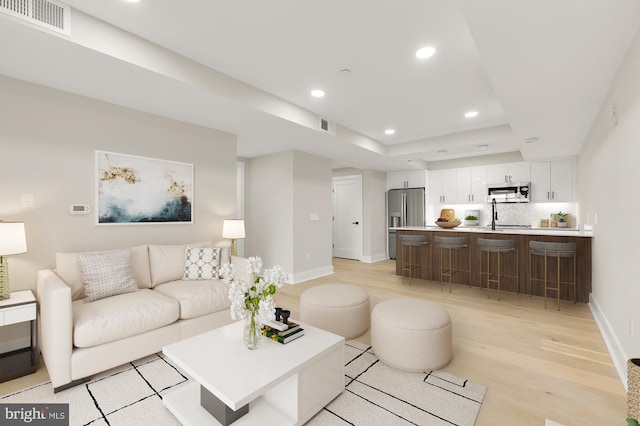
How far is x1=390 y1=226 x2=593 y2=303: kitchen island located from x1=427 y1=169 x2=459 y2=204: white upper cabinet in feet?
7.36

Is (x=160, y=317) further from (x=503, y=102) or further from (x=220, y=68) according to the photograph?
(x=503, y=102)

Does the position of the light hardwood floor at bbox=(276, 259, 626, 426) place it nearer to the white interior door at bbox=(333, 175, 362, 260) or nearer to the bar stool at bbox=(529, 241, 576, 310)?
the bar stool at bbox=(529, 241, 576, 310)

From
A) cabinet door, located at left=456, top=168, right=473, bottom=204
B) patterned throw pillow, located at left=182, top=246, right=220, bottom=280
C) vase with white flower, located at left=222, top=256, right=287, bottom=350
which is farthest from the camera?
cabinet door, located at left=456, top=168, right=473, bottom=204

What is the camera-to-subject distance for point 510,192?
614 centimetres

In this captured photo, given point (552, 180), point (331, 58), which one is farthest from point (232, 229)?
point (552, 180)

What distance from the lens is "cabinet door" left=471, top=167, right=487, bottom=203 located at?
6.58m

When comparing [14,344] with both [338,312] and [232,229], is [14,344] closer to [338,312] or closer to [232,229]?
[232,229]

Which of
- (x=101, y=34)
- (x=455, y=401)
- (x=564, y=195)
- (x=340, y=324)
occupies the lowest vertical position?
(x=455, y=401)

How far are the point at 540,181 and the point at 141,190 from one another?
6.94m

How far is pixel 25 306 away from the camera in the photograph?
221 centimetres

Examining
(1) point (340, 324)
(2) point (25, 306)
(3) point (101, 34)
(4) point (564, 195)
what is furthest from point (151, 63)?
(4) point (564, 195)

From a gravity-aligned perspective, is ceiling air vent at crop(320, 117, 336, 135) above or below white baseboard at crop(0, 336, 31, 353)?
above

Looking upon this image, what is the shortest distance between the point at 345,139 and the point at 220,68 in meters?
2.33

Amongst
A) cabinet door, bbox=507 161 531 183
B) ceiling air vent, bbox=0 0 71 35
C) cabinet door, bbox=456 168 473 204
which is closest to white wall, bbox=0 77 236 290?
ceiling air vent, bbox=0 0 71 35
